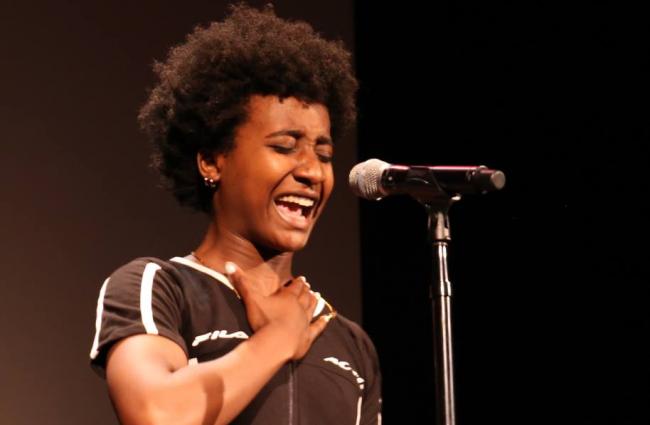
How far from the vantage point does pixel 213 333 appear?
2195 millimetres

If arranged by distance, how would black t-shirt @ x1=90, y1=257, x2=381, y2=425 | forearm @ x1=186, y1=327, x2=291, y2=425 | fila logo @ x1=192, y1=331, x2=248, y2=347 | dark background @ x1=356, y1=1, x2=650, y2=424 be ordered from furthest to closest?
dark background @ x1=356, y1=1, x2=650, y2=424
fila logo @ x1=192, y1=331, x2=248, y2=347
black t-shirt @ x1=90, y1=257, x2=381, y2=425
forearm @ x1=186, y1=327, x2=291, y2=425

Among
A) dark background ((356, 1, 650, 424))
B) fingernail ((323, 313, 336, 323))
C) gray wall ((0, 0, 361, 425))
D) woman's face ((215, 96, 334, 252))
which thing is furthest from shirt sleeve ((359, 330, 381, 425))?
dark background ((356, 1, 650, 424))

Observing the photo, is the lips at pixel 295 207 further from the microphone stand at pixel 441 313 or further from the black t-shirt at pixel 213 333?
the microphone stand at pixel 441 313

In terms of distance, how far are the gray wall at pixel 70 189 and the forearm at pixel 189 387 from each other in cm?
135

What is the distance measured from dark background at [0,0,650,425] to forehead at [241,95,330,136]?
116 cm

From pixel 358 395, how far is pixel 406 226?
1800 millimetres

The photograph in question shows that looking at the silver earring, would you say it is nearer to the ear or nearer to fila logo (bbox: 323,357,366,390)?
the ear

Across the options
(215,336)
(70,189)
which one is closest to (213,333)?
(215,336)

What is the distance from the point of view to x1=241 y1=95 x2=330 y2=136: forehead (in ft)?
7.73

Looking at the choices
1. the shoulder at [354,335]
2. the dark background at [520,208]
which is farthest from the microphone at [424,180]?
the dark background at [520,208]

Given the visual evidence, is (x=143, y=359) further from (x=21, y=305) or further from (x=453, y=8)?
(x=453, y=8)

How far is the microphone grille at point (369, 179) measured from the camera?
6.45ft

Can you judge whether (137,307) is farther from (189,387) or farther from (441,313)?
(441,313)

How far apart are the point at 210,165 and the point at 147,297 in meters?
0.46
